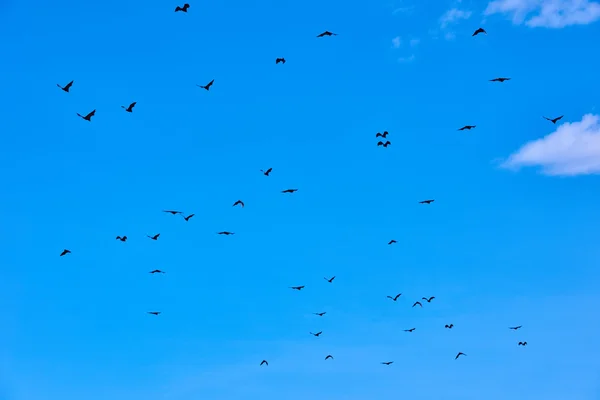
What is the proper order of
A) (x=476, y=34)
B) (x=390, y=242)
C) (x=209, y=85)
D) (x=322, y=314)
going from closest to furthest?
(x=476, y=34), (x=209, y=85), (x=390, y=242), (x=322, y=314)

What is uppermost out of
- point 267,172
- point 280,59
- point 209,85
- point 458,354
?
point 280,59

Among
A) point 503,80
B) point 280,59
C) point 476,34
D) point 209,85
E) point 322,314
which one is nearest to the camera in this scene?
point 476,34

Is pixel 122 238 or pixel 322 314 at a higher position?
pixel 122 238

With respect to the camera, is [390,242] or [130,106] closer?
[130,106]

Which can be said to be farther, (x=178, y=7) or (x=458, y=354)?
(x=458, y=354)

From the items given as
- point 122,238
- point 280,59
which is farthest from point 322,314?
point 280,59

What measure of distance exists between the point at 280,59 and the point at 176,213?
21.4m

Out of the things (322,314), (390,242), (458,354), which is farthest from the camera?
(458,354)

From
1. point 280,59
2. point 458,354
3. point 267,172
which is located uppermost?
point 280,59

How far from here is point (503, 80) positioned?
75.5 meters

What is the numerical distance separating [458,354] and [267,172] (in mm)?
42514

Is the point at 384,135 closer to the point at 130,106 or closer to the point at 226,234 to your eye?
the point at 226,234

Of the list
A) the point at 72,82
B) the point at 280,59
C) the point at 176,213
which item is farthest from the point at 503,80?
the point at 72,82

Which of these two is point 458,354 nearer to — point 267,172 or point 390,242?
point 390,242
